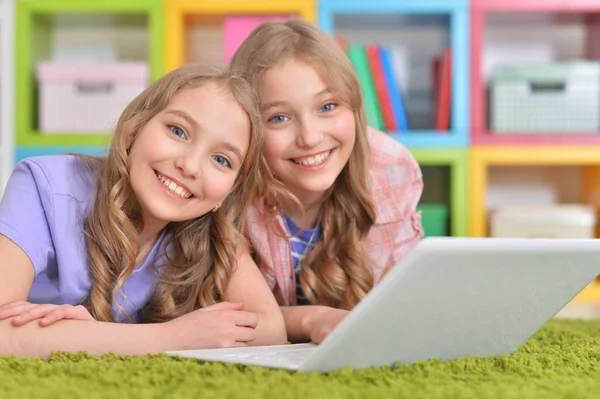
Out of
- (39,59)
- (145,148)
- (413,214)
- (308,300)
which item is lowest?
(308,300)

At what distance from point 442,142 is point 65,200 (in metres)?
1.41

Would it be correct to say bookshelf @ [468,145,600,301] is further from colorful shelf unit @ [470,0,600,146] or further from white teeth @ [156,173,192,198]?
white teeth @ [156,173,192,198]

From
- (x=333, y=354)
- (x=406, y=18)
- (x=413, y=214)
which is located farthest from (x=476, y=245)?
(x=406, y=18)

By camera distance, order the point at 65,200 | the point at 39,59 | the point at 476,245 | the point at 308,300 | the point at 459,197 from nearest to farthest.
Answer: the point at 476,245 < the point at 65,200 < the point at 308,300 < the point at 459,197 < the point at 39,59

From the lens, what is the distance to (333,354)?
74 centimetres

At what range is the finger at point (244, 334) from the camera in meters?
1.07

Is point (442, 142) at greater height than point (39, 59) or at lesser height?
lesser

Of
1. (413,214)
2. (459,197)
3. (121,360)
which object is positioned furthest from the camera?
(459,197)

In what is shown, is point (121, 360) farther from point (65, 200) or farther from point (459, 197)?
point (459, 197)

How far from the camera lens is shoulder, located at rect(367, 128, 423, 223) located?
1563 millimetres

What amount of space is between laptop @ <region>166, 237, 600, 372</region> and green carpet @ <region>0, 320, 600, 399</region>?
0.06 ft

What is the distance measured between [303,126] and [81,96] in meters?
1.28

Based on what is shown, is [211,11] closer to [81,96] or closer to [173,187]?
[81,96]

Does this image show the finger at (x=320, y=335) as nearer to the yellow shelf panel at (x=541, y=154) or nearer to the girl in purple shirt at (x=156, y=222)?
the girl in purple shirt at (x=156, y=222)
